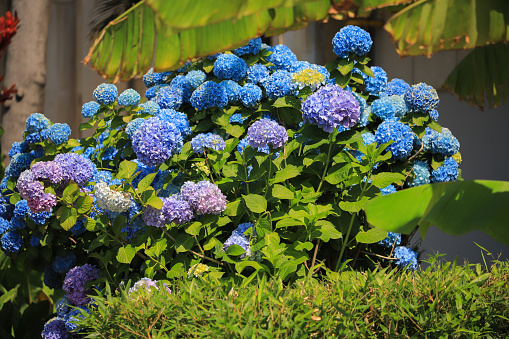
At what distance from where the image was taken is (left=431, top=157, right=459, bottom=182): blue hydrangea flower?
3229 millimetres

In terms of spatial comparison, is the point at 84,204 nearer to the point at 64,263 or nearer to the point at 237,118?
the point at 64,263

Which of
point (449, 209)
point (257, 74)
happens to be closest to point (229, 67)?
point (257, 74)

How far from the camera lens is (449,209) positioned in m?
1.89

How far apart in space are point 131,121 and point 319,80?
1114 millimetres

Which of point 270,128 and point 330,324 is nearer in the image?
point 330,324

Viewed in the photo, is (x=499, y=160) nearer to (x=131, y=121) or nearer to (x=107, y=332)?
(x=131, y=121)

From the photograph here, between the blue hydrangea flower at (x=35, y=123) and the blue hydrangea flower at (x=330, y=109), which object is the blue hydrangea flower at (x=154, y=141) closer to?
the blue hydrangea flower at (x=330, y=109)

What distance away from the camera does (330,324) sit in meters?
1.90

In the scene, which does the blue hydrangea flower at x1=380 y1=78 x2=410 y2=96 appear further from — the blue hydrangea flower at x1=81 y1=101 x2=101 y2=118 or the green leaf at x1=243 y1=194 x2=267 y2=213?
the blue hydrangea flower at x1=81 y1=101 x2=101 y2=118

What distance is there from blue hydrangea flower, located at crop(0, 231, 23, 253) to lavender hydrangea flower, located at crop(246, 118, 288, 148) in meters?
1.85

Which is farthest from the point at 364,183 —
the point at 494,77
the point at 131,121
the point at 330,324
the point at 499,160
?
the point at 499,160

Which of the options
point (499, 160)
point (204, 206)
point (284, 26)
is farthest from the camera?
point (499, 160)

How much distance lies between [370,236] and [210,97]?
3.94ft

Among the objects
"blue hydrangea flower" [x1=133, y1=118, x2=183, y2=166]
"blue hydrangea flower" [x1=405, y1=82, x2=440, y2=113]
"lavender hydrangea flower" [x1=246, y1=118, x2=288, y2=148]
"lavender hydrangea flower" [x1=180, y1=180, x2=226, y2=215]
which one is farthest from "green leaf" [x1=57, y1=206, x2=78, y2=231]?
"blue hydrangea flower" [x1=405, y1=82, x2=440, y2=113]
